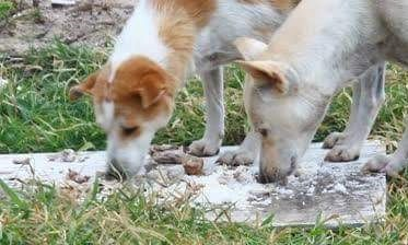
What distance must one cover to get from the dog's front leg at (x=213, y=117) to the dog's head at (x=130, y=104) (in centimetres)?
52

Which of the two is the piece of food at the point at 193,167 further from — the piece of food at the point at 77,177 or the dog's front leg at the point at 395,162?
the dog's front leg at the point at 395,162

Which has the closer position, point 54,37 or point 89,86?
point 89,86

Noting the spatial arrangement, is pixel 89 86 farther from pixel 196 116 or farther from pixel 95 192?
pixel 196 116

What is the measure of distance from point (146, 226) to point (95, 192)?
342mm

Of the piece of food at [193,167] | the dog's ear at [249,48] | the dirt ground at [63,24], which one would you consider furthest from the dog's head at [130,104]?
the dirt ground at [63,24]

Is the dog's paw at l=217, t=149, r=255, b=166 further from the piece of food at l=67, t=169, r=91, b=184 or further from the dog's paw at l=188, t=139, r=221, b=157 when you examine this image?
the piece of food at l=67, t=169, r=91, b=184

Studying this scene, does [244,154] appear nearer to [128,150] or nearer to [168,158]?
[168,158]

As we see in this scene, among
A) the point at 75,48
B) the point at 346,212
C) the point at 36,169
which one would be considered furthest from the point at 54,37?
the point at 346,212

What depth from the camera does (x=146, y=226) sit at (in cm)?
503

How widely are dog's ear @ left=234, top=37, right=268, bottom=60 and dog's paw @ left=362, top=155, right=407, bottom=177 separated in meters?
0.81

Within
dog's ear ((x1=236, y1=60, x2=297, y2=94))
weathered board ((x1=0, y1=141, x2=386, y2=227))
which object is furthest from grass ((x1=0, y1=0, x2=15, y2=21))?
dog's ear ((x1=236, y1=60, x2=297, y2=94))

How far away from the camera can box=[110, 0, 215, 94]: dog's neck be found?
5.79 meters

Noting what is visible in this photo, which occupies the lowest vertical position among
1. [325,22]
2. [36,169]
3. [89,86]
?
[36,169]

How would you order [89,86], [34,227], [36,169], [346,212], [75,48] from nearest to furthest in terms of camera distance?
[34,227]
[346,212]
[89,86]
[36,169]
[75,48]
